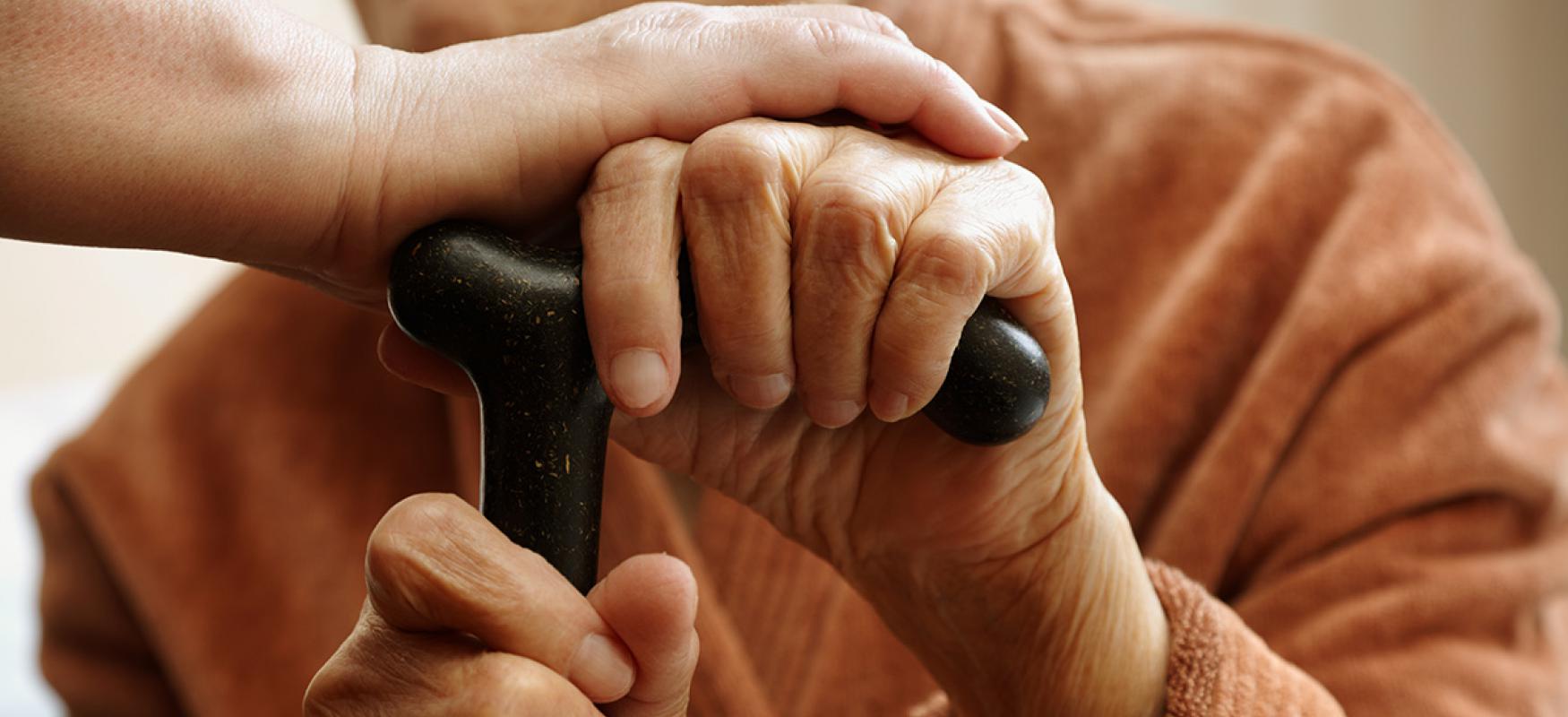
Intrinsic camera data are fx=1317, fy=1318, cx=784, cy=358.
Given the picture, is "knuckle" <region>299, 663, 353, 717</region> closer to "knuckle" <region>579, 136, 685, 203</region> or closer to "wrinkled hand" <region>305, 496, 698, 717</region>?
"wrinkled hand" <region>305, 496, 698, 717</region>

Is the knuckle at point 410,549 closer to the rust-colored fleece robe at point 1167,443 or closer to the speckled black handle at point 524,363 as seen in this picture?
the speckled black handle at point 524,363

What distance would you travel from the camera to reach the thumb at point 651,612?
0.41 meters

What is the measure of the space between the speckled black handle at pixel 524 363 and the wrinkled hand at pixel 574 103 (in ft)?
0.10

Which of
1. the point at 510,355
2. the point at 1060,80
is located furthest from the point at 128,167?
the point at 1060,80

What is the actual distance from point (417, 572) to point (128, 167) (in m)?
0.16

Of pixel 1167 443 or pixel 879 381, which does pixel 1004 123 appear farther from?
pixel 1167 443

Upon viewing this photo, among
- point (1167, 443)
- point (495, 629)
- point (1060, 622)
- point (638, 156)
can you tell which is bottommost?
point (1167, 443)

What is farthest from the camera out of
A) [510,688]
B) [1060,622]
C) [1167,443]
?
[1167,443]

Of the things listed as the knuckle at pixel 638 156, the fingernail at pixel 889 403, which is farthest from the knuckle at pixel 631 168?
the fingernail at pixel 889 403

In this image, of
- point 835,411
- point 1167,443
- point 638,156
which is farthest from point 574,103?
point 1167,443

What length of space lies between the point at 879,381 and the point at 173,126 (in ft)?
0.79

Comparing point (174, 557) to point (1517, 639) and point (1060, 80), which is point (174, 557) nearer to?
point (1060, 80)

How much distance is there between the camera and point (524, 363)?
408mm

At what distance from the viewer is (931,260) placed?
1.35ft
